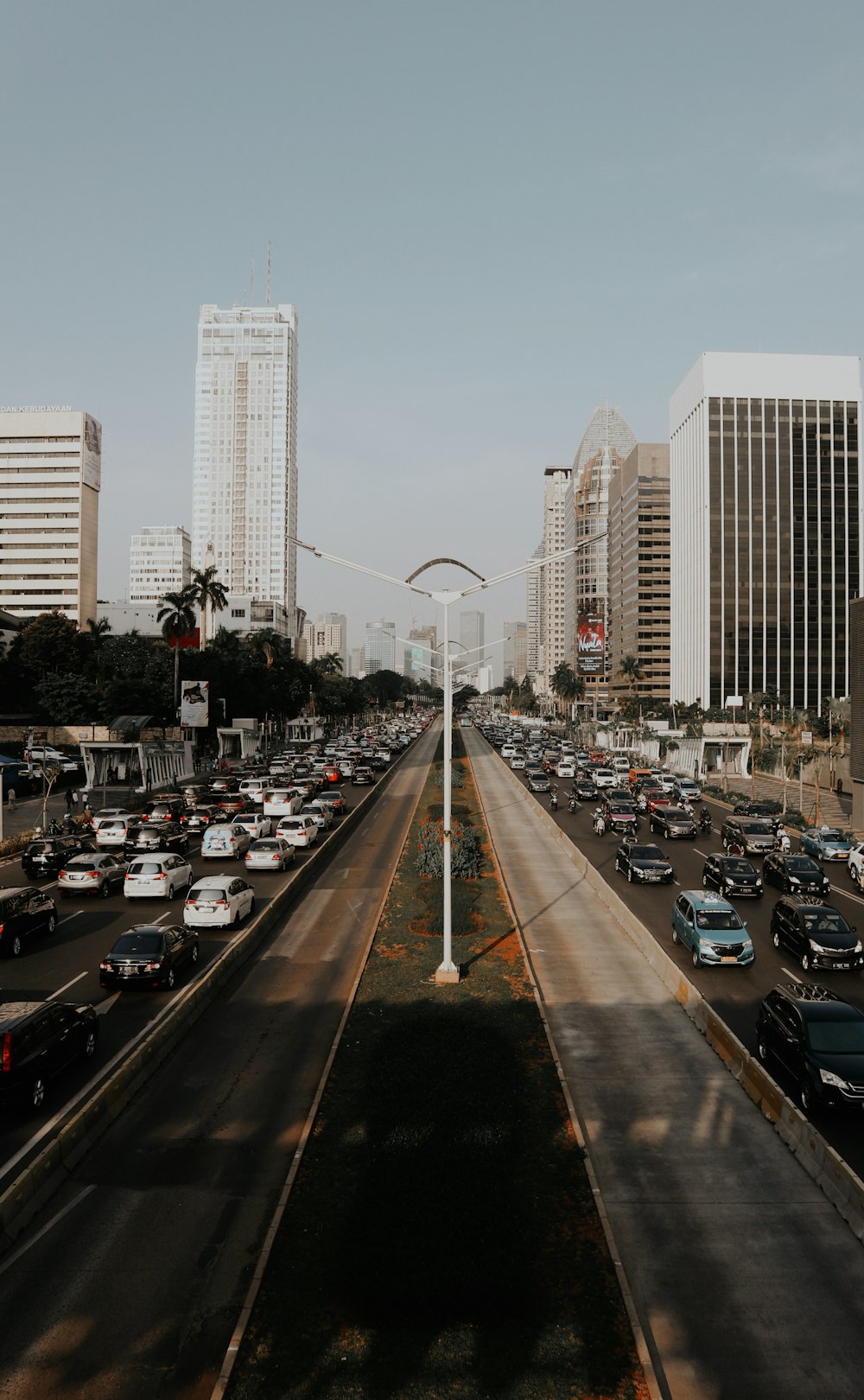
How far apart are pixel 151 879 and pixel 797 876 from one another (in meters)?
22.3

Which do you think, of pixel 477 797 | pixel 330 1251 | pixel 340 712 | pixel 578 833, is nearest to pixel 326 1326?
pixel 330 1251

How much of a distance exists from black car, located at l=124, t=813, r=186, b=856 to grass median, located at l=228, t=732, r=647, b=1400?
22336 millimetres

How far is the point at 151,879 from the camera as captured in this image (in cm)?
3120

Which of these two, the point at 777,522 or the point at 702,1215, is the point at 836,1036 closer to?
the point at 702,1215

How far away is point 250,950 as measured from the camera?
25953mm

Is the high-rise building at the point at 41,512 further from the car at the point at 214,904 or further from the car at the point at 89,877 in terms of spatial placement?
the car at the point at 214,904

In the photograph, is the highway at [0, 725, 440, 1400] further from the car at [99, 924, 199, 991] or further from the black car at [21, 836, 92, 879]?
the black car at [21, 836, 92, 879]

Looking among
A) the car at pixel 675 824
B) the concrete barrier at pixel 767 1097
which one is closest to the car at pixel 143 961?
the concrete barrier at pixel 767 1097

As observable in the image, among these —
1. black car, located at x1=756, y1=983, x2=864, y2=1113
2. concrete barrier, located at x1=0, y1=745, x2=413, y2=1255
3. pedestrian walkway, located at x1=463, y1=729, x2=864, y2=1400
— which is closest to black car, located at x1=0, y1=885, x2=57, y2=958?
concrete barrier, located at x1=0, y1=745, x2=413, y2=1255

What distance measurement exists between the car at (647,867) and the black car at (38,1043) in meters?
22.6

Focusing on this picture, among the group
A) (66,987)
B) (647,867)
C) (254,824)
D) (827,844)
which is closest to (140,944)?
(66,987)

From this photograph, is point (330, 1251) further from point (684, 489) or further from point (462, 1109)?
point (684, 489)

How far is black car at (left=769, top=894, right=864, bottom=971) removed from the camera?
23.4 m

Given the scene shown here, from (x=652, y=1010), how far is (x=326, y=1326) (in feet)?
41.6
